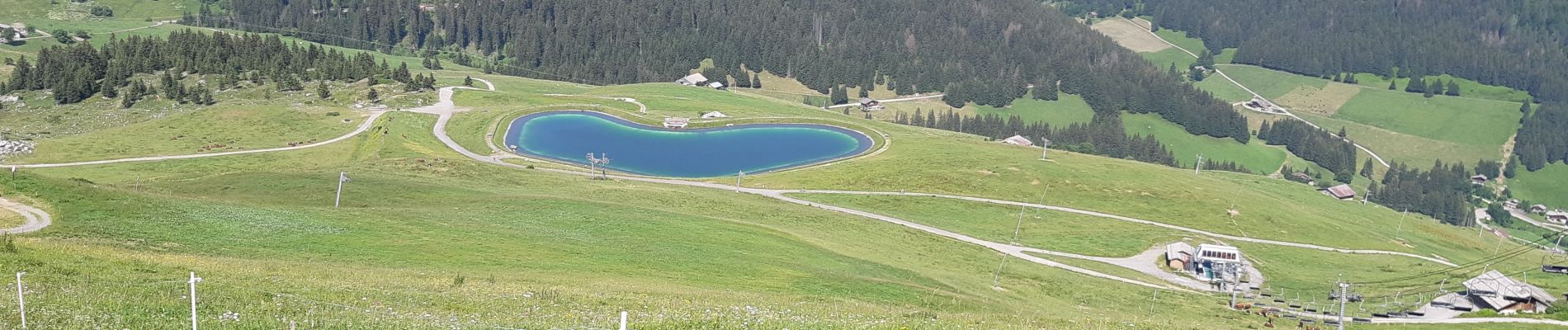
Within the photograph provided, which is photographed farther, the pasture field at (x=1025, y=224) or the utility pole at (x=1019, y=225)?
the utility pole at (x=1019, y=225)

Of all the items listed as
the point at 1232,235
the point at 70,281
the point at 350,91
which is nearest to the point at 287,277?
the point at 70,281

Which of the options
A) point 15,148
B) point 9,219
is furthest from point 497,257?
point 15,148

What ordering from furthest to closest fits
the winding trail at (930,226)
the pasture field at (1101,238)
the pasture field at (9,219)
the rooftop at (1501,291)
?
the pasture field at (1101,238) < the rooftop at (1501,291) < the winding trail at (930,226) < the pasture field at (9,219)

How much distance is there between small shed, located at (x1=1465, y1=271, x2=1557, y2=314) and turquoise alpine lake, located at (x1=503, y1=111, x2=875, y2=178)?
277 ft

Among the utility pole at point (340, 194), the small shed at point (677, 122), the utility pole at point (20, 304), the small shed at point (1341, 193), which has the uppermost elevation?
the utility pole at point (20, 304)

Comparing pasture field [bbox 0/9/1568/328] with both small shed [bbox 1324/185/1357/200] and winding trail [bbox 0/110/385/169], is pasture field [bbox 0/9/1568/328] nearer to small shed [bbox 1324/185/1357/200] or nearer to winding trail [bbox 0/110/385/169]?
winding trail [bbox 0/110/385/169]

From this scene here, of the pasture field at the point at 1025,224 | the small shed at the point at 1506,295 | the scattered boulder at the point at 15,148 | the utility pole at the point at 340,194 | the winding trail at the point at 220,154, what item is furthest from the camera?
the scattered boulder at the point at 15,148

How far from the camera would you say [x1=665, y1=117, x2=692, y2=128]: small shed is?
170700 millimetres

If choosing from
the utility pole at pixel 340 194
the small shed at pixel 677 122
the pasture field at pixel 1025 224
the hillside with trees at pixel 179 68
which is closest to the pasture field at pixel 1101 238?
the pasture field at pixel 1025 224

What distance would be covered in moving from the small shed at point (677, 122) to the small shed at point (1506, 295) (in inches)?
4479

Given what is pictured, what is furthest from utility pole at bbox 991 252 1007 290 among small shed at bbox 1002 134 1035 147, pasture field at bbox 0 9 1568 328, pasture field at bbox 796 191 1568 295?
small shed at bbox 1002 134 1035 147

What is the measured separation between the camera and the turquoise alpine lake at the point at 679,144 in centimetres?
14612

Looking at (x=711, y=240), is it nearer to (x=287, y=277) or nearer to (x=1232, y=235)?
(x=287, y=277)

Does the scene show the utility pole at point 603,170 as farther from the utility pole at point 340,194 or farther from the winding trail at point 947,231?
the utility pole at point 340,194
